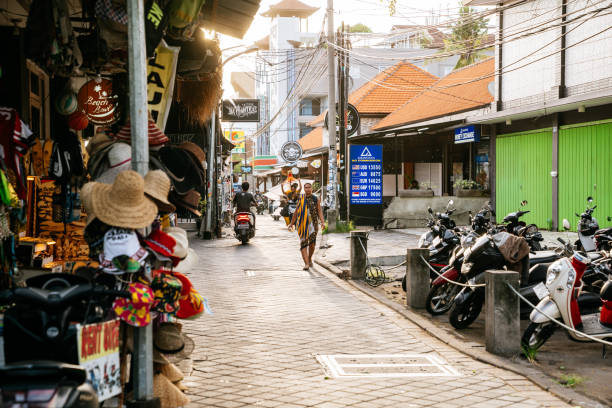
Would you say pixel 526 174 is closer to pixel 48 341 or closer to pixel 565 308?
pixel 565 308

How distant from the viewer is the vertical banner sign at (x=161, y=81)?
18.7 ft

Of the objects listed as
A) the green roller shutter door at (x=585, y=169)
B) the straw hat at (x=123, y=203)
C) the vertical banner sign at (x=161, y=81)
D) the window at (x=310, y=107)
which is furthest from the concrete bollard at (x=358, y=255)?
the window at (x=310, y=107)

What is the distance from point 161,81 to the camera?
18.9 ft

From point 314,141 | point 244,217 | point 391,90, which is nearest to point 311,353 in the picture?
point 244,217

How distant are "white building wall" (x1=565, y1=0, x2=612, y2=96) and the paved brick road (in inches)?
373

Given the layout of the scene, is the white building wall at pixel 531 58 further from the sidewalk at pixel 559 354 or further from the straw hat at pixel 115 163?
the straw hat at pixel 115 163

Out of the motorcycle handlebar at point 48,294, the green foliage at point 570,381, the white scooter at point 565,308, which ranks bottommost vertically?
the green foliage at point 570,381

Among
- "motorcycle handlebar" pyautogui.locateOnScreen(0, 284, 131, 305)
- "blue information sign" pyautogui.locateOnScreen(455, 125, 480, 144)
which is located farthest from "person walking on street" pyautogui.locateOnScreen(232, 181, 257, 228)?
"motorcycle handlebar" pyautogui.locateOnScreen(0, 284, 131, 305)

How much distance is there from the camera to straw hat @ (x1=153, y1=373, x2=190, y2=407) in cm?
464

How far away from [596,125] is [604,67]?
1471 millimetres

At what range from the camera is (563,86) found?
17.3 metres

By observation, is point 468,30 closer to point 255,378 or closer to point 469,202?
point 469,202

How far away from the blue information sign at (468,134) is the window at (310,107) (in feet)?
121

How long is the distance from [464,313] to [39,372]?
19.9 ft
